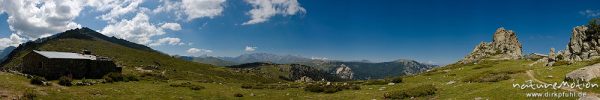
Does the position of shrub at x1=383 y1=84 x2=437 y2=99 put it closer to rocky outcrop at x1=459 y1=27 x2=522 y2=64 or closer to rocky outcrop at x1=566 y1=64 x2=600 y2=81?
rocky outcrop at x1=566 y1=64 x2=600 y2=81

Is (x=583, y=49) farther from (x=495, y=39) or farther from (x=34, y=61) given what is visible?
(x=34, y=61)

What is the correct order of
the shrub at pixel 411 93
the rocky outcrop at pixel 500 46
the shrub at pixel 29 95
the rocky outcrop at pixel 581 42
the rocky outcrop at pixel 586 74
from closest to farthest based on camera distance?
the rocky outcrop at pixel 586 74
the shrub at pixel 29 95
the shrub at pixel 411 93
the rocky outcrop at pixel 581 42
the rocky outcrop at pixel 500 46

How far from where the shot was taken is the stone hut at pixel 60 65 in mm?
62656

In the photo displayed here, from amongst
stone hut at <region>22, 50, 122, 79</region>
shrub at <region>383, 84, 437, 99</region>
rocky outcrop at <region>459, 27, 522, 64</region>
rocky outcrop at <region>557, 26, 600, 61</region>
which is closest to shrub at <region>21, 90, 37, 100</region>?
shrub at <region>383, 84, 437, 99</region>

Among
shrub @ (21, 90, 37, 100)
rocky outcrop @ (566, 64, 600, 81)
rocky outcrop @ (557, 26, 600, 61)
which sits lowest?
shrub @ (21, 90, 37, 100)

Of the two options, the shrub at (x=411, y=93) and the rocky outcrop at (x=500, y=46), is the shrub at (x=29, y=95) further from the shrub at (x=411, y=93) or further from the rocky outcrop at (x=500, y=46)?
the rocky outcrop at (x=500, y=46)

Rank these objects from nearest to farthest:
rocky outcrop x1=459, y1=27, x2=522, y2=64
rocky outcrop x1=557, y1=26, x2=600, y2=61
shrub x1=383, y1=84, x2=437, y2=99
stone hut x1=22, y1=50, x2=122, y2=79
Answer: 1. shrub x1=383, y1=84, x2=437, y2=99
2. stone hut x1=22, y1=50, x2=122, y2=79
3. rocky outcrop x1=557, y1=26, x2=600, y2=61
4. rocky outcrop x1=459, y1=27, x2=522, y2=64

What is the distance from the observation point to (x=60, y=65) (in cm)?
6303

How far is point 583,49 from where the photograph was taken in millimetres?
80500

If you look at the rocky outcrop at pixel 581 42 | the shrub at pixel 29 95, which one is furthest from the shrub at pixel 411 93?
the rocky outcrop at pixel 581 42

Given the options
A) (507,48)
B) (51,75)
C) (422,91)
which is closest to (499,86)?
(422,91)

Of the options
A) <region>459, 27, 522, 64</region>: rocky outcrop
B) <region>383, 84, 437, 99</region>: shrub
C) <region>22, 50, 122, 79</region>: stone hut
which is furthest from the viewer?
<region>459, 27, 522, 64</region>: rocky outcrop

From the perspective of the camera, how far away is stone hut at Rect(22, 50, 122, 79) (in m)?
62.7

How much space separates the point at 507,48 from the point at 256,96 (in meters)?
123
